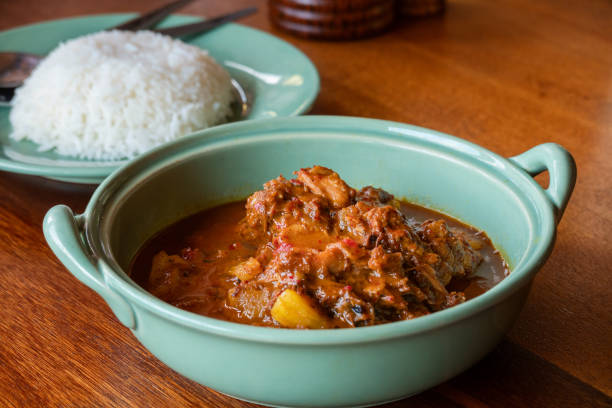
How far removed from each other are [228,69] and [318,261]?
4.30 ft

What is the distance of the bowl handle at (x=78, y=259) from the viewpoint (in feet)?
2.91

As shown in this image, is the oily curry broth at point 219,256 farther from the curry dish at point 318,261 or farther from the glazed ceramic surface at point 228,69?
the glazed ceramic surface at point 228,69

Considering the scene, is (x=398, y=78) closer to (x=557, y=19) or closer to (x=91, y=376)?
(x=557, y=19)

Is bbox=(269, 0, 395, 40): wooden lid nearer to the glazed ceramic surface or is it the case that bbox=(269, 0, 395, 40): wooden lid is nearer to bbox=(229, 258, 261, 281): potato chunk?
the glazed ceramic surface

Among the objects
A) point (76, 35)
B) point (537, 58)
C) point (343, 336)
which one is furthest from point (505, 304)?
point (76, 35)

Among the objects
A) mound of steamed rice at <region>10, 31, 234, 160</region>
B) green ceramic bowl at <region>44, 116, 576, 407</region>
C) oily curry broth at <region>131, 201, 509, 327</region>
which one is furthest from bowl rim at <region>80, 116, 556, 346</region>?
mound of steamed rice at <region>10, 31, 234, 160</region>

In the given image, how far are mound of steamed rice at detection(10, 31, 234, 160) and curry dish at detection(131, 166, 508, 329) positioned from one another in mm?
584

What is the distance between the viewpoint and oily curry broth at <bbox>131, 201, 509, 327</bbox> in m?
1.02

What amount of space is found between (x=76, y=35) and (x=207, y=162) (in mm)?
1249

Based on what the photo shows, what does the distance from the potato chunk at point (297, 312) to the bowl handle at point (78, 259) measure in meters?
0.20

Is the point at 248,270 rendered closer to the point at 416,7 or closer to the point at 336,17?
the point at 336,17

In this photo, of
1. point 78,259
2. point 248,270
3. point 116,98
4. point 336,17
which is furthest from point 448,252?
point 336,17

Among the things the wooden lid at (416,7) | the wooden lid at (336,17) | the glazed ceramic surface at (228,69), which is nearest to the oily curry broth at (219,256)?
the glazed ceramic surface at (228,69)

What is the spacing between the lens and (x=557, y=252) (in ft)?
4.27
